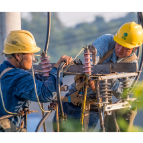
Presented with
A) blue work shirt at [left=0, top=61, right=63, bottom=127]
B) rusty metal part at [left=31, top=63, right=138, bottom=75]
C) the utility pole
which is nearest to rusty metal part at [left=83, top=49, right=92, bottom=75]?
rusty metal part at [left=31, top=63, right=138, bottom=75]

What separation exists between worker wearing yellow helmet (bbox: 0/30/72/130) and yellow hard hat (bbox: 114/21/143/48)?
4.63 ft

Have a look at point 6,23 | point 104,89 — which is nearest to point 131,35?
point 104,89

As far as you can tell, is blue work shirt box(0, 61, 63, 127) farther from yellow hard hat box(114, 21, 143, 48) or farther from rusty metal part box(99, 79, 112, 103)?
yellow hard hat box(114, 21, 143, 48)

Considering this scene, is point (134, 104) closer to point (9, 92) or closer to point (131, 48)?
point (131, 48)

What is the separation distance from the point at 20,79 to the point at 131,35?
200 cm

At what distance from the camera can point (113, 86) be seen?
12.3ft

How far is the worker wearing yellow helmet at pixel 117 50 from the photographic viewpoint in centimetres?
396

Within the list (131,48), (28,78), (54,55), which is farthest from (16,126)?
(54,55)

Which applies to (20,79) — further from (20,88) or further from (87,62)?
(87,62)

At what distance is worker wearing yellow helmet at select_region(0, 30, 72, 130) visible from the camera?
9.22ft

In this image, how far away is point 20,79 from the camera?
9.23 ft

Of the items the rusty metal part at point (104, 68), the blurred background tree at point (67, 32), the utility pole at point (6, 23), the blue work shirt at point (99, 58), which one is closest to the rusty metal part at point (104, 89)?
the rusty metal part at point (104, 68)

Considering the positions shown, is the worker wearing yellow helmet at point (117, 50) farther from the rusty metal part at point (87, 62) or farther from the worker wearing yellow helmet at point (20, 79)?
the worker wearing yellow helmet at point (20, 79)

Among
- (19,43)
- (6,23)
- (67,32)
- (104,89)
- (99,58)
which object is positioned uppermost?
(67,32)
